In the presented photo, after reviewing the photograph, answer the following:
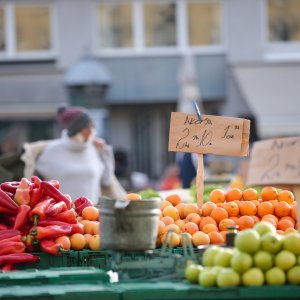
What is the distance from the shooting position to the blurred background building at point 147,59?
25469 millimetres

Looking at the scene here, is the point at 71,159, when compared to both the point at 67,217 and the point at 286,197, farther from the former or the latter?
the point at 67,217

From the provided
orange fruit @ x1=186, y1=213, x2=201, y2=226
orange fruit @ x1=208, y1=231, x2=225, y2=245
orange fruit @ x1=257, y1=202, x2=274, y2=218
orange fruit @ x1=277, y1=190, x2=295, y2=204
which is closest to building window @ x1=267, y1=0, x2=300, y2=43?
→ orange fruit @ x1=277, y1=190, x2=295, y2=204

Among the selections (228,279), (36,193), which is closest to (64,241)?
(36,193)

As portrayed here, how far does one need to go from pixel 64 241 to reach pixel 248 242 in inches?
69.2

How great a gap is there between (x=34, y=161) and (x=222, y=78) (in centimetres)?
1515

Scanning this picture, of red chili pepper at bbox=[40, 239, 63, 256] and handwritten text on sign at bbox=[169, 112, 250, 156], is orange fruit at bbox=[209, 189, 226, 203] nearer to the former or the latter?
handwritten text on sign at bbox=[169, 112, 250, 156]

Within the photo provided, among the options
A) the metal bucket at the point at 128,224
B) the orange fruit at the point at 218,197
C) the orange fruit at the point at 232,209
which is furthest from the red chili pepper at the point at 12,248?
the orange fruit at the point at 218,197

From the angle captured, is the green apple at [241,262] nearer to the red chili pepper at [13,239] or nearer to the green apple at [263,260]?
the green apple at [263,260]

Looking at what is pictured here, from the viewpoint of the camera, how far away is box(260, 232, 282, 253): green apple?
520 cm

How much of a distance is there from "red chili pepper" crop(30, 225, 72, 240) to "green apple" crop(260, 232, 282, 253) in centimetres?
176

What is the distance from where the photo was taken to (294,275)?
5.18m

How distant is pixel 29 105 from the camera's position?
2539 cm

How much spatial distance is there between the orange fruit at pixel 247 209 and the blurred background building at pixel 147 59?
1799cm

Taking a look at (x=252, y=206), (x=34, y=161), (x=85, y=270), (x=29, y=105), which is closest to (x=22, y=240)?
(x=85, y=270)
